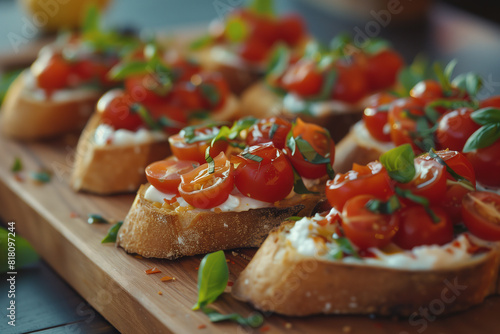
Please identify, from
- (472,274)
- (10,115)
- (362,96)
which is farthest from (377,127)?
(10,115)

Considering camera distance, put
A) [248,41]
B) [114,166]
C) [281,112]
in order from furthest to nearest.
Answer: [248,41] < [281,112] < [114,166]

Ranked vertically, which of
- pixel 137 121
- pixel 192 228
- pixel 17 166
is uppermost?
pixel 137 121

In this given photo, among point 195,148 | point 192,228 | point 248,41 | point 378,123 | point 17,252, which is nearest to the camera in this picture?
point 192,228

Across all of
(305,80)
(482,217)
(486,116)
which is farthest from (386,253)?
(305,80)

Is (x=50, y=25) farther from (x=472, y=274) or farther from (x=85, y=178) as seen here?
(x=472, y=274)

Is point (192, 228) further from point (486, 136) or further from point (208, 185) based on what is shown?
point (486, 136)

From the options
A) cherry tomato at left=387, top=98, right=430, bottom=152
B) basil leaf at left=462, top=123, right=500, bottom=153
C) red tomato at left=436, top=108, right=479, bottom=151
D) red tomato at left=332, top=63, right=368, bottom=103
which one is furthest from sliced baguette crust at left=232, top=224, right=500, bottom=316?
red tomato at left=332, top=63, right=368, bottom=103

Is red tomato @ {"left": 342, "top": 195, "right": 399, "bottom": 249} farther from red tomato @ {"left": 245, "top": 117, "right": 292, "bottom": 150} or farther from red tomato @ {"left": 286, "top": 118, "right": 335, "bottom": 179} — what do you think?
red tomato @ {"left": 245, "top": 117, "right": 292, "bottom": 150}
